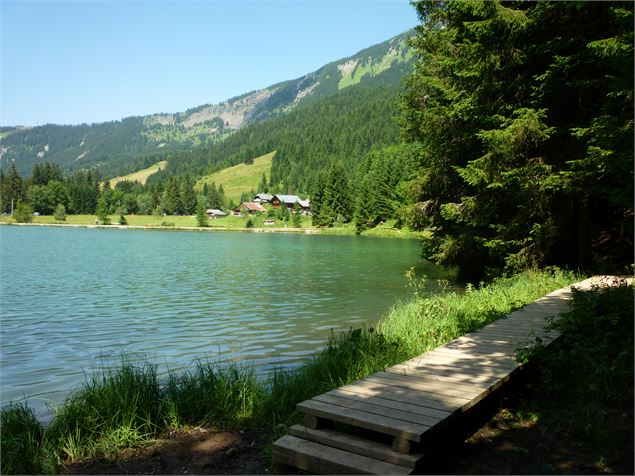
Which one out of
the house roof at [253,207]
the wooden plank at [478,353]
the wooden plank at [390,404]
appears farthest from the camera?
the house roof at [253,207]

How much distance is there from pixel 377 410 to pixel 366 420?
0.32m

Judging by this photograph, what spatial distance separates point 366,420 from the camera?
470cm

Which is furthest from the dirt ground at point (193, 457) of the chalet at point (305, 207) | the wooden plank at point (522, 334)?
the chalet at point (305, 207)

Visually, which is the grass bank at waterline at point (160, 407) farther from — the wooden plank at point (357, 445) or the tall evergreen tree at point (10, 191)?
the tall evergreen tree at point (10, 191)


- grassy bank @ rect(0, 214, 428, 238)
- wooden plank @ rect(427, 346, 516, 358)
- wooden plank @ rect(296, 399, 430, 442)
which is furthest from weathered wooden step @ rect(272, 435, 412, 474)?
grassy bank @ rect(0, 214, 428, 238)

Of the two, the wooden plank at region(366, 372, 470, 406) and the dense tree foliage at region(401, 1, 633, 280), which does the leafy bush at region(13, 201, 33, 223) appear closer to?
the dense tree foliage at region(401, 1, 633, 280)

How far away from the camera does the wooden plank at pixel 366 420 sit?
444 cm

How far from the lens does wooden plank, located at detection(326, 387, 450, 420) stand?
4.87 metres

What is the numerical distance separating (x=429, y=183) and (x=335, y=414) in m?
17.1

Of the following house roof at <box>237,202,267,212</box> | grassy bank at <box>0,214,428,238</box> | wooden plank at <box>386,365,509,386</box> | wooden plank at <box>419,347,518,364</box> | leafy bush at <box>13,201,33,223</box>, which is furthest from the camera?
house roof at <box>237,202,267,212</box>

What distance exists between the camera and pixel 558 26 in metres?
14.9

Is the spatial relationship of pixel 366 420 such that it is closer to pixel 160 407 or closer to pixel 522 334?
pixel 160 407

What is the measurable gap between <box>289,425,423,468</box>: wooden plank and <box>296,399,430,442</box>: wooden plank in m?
0.15

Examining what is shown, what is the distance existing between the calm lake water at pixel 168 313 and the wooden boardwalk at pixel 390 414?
4.73 metres
